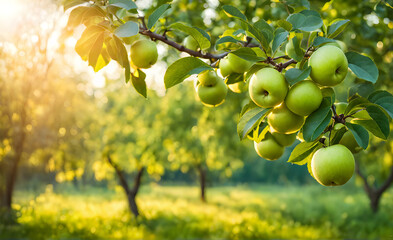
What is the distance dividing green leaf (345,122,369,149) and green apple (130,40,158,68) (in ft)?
1.98

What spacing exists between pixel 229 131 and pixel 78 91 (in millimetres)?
4517

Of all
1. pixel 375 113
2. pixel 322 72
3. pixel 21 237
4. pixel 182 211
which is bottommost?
pixel 182 211

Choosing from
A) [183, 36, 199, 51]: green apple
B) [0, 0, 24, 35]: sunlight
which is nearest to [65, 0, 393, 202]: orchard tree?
[183, 36, 199, 51]: green apple

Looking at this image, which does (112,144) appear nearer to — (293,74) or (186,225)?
(186,225)

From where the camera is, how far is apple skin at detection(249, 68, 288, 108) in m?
0.81

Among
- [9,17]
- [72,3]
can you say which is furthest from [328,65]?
[9,17]

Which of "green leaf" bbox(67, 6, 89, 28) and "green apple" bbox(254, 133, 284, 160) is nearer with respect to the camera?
"green leaf" bbox(67, 6, 89, 28)

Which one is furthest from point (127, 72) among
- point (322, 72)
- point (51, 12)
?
point (51, 12)

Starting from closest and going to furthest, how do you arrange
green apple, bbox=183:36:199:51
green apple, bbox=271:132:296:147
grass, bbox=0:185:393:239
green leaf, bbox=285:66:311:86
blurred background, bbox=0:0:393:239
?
green leaf, bbox=285:66:311:86 → green apple, bbox=271:132:296:147 → green apple, bbox=183:36:199:51 → blurred background, bbox=0:0:393:239 → grass, bbox=0:185:393:239

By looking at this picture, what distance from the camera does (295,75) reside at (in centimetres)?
80

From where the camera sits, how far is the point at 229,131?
27.3 feet

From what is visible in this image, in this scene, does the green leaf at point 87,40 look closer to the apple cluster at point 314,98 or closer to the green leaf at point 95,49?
the green leaf at point 95,49

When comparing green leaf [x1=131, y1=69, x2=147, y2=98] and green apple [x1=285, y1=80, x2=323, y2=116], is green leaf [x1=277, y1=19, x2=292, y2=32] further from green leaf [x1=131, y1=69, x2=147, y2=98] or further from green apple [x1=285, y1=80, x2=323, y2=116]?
green leaf [x1=131, y1=69, x2=147, y2=98]

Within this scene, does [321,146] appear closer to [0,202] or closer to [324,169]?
[324,169]
